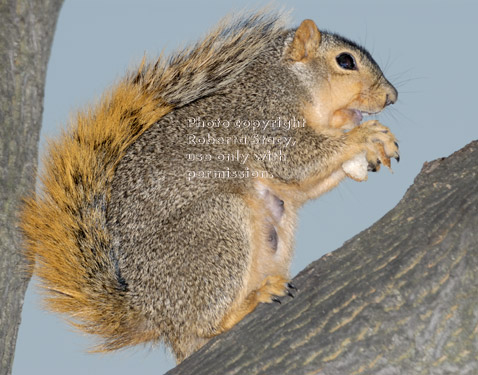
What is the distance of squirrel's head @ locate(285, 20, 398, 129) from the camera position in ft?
12.0

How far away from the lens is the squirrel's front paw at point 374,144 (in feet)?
11.0

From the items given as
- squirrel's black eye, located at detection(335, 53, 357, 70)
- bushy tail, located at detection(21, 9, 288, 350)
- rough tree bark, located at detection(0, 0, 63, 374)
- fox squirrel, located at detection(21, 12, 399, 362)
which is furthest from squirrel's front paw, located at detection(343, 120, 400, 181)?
rough tree bark, located at detection(0, 0, 63, 374)

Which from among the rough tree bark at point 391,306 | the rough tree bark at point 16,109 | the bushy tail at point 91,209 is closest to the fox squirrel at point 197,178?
the bushy tail at point 91,209

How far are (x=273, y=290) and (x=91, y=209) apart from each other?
100 centimetres

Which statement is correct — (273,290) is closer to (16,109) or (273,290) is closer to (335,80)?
(16,109)

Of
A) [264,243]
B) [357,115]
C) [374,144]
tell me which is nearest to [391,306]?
Result: [264,243]

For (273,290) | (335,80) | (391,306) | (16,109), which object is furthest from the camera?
(335,80)

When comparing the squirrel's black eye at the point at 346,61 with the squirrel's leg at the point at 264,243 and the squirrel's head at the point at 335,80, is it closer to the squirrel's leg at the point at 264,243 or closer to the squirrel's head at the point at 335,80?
the squirrel's head at the point at 335,80

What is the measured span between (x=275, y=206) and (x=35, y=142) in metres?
1.31

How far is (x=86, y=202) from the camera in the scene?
304cm

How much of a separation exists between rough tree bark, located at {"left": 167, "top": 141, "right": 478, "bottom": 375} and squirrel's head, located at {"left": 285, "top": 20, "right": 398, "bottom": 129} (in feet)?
4.67

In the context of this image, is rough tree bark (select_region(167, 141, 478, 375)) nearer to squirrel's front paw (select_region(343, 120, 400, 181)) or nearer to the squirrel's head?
squirrel's front paw (select_region(343, 120, 400, 181))

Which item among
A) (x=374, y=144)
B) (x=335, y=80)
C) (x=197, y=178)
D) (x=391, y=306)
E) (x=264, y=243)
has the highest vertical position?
(x=335, y=80)

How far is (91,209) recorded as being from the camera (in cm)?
304
